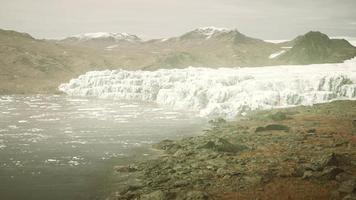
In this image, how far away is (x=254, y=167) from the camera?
27.2 m

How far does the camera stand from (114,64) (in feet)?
489

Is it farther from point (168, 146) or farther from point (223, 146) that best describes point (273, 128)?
point (168, 146)

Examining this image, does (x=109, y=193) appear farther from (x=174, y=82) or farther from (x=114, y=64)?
(x=114, y=64)

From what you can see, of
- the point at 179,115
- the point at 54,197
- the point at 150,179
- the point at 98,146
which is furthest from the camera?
the point at 179,115

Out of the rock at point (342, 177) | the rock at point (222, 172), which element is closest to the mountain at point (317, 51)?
the rock at point (342, 177)

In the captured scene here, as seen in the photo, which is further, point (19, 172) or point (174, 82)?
point (174, 82)

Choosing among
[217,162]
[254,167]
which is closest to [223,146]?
[217,162]

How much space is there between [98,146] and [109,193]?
14.3 meters

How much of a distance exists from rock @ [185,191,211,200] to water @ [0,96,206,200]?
5.67m

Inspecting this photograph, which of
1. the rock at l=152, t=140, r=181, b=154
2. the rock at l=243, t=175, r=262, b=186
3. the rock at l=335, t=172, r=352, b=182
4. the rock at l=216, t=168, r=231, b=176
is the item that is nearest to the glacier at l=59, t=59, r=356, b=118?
the rock at l=152, t=140, r=181, b=154

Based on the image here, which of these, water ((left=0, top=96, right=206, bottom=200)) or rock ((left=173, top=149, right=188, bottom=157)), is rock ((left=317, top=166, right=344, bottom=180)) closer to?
rock ((left=173, top=149, right=188, bottom=157))

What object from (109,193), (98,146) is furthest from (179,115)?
(109,193)

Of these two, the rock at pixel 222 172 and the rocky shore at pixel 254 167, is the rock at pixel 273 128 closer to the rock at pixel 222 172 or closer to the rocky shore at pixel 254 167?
the rocky shore at pixel 254 167

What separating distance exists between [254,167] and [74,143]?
65.2 ft
